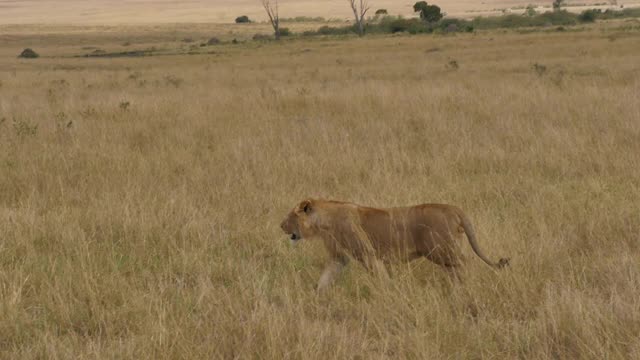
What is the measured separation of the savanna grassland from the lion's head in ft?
0.92

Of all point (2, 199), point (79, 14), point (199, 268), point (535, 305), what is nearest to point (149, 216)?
point (199, 268)

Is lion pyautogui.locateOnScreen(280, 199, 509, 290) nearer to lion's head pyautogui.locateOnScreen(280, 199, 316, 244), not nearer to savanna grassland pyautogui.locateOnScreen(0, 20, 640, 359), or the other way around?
lion's head pyautogui.locateOnScreen(280, 199, 316, 244)

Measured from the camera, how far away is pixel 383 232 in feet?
14.1

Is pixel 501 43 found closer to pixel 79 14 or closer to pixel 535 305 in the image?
pixel 535 305

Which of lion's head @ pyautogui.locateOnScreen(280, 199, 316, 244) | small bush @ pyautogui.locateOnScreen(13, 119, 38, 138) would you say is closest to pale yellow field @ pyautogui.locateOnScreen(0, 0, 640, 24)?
small bush @ pyautogui.locateOnScreen(13, 119, 38, 138)

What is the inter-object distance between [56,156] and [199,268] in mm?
4479

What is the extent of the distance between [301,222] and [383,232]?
52 centimetres

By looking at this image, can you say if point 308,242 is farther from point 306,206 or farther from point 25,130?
point 25,130

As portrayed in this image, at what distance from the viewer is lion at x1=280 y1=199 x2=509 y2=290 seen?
4.12 meters

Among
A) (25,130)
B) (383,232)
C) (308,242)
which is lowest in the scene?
(308,242)

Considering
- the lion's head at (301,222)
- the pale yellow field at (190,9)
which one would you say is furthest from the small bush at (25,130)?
the pale yellow field at (190,9)

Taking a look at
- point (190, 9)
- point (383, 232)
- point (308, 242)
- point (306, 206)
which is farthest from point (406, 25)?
point (190, 9)

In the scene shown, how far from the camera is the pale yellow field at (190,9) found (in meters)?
133

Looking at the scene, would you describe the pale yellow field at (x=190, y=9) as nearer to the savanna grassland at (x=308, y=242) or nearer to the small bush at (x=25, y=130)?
the savanna grassland at (x=308, y=242)
